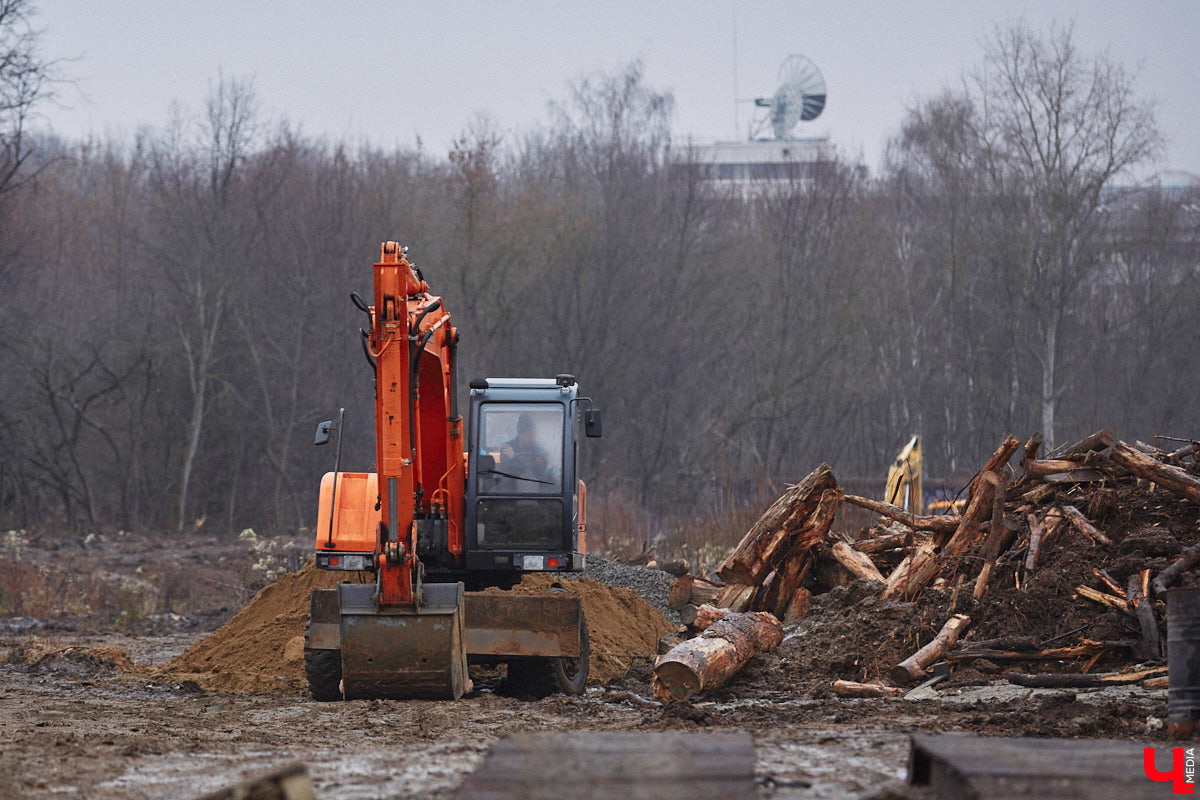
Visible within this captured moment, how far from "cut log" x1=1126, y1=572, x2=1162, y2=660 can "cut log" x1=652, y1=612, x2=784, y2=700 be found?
9.83 feet

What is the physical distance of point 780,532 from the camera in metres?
12.8

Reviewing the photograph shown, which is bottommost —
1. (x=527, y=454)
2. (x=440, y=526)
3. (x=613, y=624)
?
(x=613, y=624)

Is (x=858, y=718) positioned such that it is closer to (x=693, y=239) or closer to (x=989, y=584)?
(x=989, y=584)

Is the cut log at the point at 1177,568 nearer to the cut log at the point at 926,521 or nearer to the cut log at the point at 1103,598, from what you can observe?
the cut log at the point at 1103,598

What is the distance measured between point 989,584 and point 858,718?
3153 millimetres

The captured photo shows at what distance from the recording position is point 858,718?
7.89 m

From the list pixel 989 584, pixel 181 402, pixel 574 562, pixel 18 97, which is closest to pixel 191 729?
pixel 574 562

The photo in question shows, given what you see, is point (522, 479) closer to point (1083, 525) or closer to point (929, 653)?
point (929, 653)

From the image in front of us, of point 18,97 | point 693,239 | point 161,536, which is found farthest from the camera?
point 693,239

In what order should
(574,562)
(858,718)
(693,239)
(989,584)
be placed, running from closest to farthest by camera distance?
(858,718), (989,584), (574,562), (693,239)

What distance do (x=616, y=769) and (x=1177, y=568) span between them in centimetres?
587

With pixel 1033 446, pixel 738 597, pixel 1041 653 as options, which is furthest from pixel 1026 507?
pixel 738 597

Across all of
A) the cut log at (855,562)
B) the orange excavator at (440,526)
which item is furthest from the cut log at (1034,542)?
the orange excavator at (440,526)

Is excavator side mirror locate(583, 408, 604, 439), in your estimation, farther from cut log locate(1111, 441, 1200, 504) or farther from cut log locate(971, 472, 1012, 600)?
cut log locate(1111, 441, 1200, 504)
